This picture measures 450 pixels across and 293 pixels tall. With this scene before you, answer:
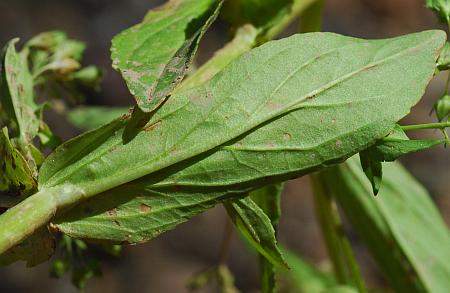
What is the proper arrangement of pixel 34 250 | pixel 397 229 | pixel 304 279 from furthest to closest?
pixel 304 279 → pixel 397 229 → pixel 34 250

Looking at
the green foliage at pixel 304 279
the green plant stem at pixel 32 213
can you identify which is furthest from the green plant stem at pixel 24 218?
the green foliage at pixel 304 279

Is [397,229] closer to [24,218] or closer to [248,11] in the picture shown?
[248,11]

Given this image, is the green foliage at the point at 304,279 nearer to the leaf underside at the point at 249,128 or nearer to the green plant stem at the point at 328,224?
the green plant stem at the point at 328,224

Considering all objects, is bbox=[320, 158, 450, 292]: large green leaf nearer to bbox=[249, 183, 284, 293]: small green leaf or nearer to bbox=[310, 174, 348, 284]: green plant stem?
bbox=[310, 174, 348, 284]: green plant stem

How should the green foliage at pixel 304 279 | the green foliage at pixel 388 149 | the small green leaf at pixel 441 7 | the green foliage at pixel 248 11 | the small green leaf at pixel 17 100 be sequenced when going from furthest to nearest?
the green foliage at pixel 304 279 → the green foliage at pixel 248 11 → the small green leaf at pixel 17 100 → the small green leaf at pixel 441 7 → the green foliage at pixel 388 149

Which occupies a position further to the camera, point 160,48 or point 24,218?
point 160,48

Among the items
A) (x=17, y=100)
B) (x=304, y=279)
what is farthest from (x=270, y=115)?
(x=304, y=279)

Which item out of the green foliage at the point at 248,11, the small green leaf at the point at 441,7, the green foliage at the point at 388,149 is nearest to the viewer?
the green foliage at the point at 388,149
